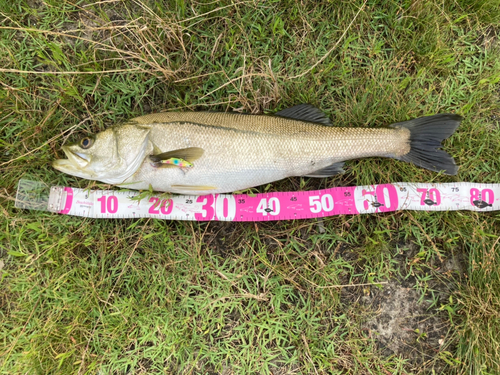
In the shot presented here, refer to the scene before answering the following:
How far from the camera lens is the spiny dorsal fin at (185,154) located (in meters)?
2.52

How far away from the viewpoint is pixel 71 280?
286cm

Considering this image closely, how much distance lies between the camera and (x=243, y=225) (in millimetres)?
2938

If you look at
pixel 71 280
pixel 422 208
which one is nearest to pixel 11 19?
pixel 71 280

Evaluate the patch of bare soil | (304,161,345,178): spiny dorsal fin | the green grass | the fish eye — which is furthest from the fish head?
the patch of bare soil

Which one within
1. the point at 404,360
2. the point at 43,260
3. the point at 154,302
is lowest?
the point at 404,360

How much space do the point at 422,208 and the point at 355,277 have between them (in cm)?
94

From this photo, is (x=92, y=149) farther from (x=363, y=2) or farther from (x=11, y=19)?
(x=363, y=2)

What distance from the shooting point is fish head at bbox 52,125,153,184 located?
2.59 m

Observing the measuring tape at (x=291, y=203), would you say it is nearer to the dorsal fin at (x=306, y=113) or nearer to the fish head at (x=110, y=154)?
the fish head at (x=110, y=154)

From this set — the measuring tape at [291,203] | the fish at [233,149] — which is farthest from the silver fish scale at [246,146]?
the measuring tape at [291,203]

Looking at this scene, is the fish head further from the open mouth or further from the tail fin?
the tail fin

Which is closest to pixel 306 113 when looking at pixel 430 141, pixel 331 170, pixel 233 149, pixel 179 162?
pixel 331 170

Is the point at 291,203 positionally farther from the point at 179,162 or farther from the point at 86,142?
the point at 86,142

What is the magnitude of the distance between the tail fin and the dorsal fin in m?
0.67
